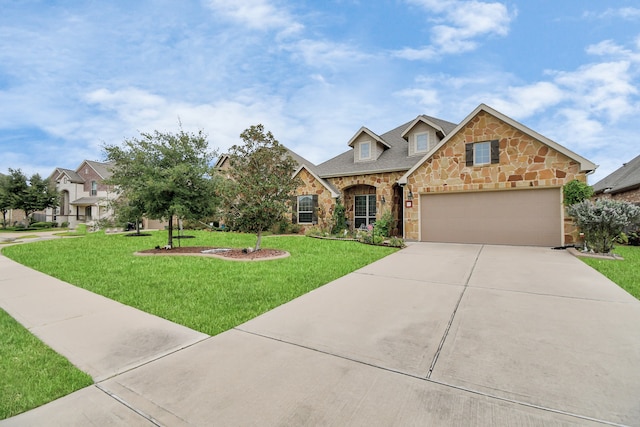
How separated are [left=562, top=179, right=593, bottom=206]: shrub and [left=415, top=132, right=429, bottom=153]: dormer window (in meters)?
6.60

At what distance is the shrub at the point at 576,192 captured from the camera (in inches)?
416

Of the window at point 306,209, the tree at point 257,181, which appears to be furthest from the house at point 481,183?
the tree at point 257,181

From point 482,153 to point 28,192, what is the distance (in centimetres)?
3952

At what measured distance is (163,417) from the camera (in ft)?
6.84

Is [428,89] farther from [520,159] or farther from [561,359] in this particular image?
[561,359]

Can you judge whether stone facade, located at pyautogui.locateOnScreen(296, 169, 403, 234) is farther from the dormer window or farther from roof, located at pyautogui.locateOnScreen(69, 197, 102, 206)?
roof, located at pyautogui.locateOnScreen(69, 197, 102, 206)

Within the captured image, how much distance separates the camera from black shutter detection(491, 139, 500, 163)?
12117 mm

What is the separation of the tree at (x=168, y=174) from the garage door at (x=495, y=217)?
32.6ft

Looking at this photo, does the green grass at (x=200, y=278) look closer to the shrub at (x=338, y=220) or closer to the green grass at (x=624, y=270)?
the shrub at (x=338, y=220)

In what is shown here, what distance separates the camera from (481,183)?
40.8ft

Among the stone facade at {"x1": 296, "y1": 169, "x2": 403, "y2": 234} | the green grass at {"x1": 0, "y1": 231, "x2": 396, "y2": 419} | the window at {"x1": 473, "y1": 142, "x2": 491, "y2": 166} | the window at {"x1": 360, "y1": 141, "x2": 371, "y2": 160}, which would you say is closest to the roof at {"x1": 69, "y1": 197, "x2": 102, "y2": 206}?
the green grass at {"x1": 0, "y1": 231, "x2": 396, "y2": 419}

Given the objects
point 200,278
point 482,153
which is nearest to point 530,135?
point 482,153

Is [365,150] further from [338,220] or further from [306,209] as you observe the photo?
[306,209]

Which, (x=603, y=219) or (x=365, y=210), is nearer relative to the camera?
(x=603, y=219)
